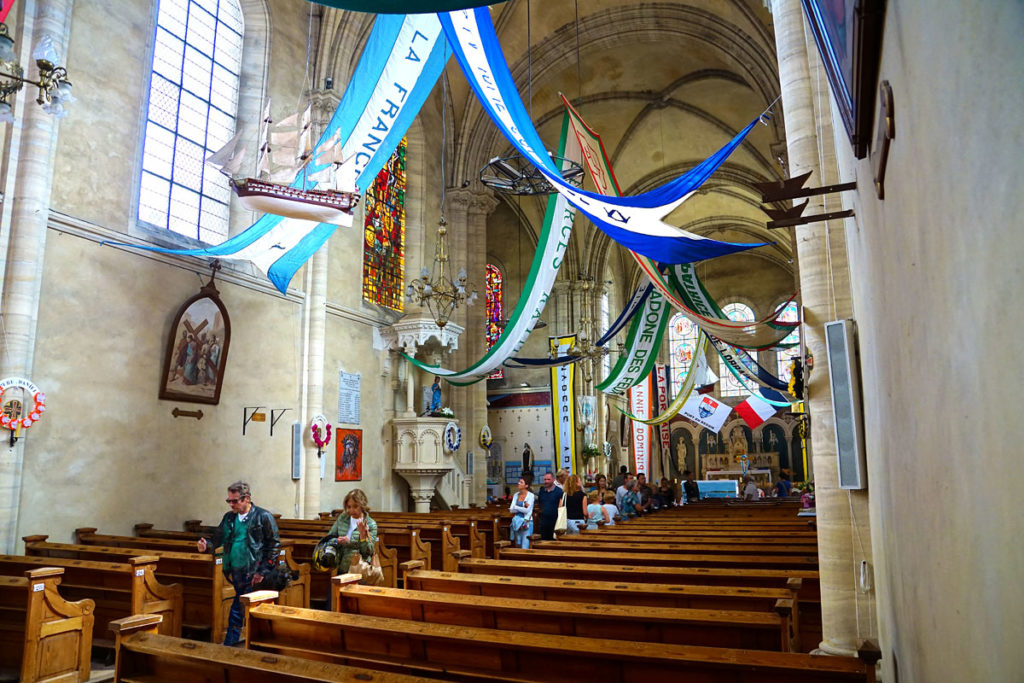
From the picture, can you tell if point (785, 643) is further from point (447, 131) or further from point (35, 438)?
point (447, 131)

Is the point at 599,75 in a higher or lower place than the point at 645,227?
higher

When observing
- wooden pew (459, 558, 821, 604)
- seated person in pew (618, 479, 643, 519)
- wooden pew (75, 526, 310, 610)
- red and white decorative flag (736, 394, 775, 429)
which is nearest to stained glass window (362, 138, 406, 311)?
seated person in pew (618, 479, 643, 519)

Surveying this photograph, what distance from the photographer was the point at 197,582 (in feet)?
19.0

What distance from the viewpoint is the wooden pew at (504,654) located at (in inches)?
98.7

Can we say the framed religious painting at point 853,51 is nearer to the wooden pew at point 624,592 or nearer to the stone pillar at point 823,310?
the stone pillar at point 823,310

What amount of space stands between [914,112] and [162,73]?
10.5 meters

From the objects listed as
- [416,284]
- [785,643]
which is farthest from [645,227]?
[416,284]

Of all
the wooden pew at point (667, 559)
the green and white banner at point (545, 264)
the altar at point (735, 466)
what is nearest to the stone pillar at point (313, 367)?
the green and white banner at point (545, 264)

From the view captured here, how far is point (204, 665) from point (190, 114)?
9.11 meters

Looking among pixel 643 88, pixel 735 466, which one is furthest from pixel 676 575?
pixel 735 466

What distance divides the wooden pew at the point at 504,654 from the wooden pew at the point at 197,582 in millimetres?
2101

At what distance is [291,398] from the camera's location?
36.2ft

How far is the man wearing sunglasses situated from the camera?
4746 millimetres

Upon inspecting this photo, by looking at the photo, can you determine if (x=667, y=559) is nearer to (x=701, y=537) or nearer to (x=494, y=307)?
(x=701, y=537)
